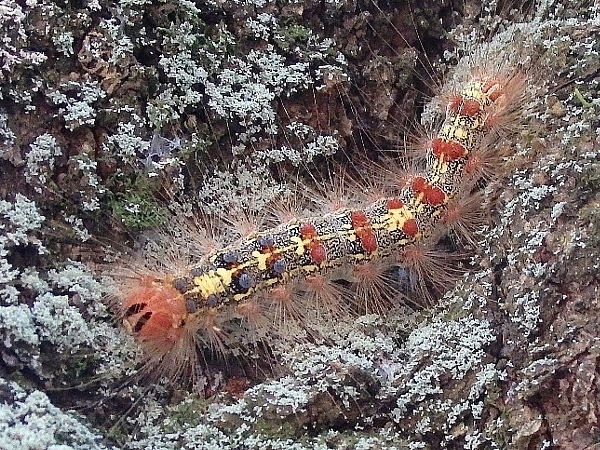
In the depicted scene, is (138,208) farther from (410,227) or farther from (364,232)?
(410,227)

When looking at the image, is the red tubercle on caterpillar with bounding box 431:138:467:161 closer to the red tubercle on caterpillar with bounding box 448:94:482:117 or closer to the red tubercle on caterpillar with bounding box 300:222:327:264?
the red tubercle on caterpillar with bounding box 448:94:482:117

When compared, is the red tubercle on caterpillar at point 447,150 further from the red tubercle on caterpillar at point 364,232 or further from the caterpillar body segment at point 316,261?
the red tubercle on caterpillar at point 364,232

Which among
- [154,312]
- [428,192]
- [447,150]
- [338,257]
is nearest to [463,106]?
[447,150]

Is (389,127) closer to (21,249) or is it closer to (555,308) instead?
(555,308)

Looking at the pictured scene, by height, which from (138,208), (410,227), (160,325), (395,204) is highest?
(138,208)

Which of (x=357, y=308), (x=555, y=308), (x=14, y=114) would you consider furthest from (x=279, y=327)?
(x=14, y=114)

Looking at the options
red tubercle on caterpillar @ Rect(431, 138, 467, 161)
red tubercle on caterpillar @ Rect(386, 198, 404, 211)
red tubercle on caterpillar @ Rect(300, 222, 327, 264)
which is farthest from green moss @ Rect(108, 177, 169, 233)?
red tubercle on caterpillar @ Rect(431, 138, 467, 161)
